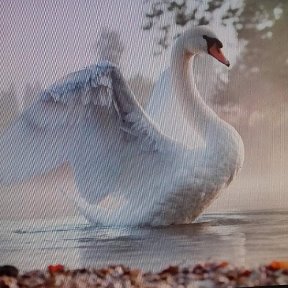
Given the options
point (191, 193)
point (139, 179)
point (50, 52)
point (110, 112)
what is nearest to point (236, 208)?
point (191, 193)

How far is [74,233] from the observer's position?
1.86m

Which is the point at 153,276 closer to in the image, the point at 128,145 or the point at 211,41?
the point at 128,145

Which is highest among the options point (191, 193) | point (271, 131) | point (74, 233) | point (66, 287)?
point (271, 131)

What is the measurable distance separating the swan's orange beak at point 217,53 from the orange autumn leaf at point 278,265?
1.75 ft

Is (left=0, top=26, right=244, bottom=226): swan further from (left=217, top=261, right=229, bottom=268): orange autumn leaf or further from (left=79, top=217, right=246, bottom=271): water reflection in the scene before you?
(left=217, top=261, right=229, bottom=268): orange autumn leaf

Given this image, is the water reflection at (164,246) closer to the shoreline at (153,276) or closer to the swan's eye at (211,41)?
the shoreline at (153,276)

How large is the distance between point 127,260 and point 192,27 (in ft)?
2.04

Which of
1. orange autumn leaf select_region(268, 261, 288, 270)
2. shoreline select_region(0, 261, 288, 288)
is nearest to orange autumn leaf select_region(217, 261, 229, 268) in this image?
shoreline select_region(0, 261, 288, 288)

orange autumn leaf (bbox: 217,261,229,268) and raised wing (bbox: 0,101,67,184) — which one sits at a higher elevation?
raised wing (bbox: 0,101,67,184)

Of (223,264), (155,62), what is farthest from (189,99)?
(223,264)

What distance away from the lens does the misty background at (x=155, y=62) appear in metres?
1.84

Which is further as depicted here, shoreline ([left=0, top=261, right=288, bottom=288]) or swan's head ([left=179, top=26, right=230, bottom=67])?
swan's head ([left=179, top=26, right=230, bottom=67])

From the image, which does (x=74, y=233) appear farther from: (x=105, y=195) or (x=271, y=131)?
(x=271, y=131)

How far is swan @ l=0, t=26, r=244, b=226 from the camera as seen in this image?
6.10 ft
